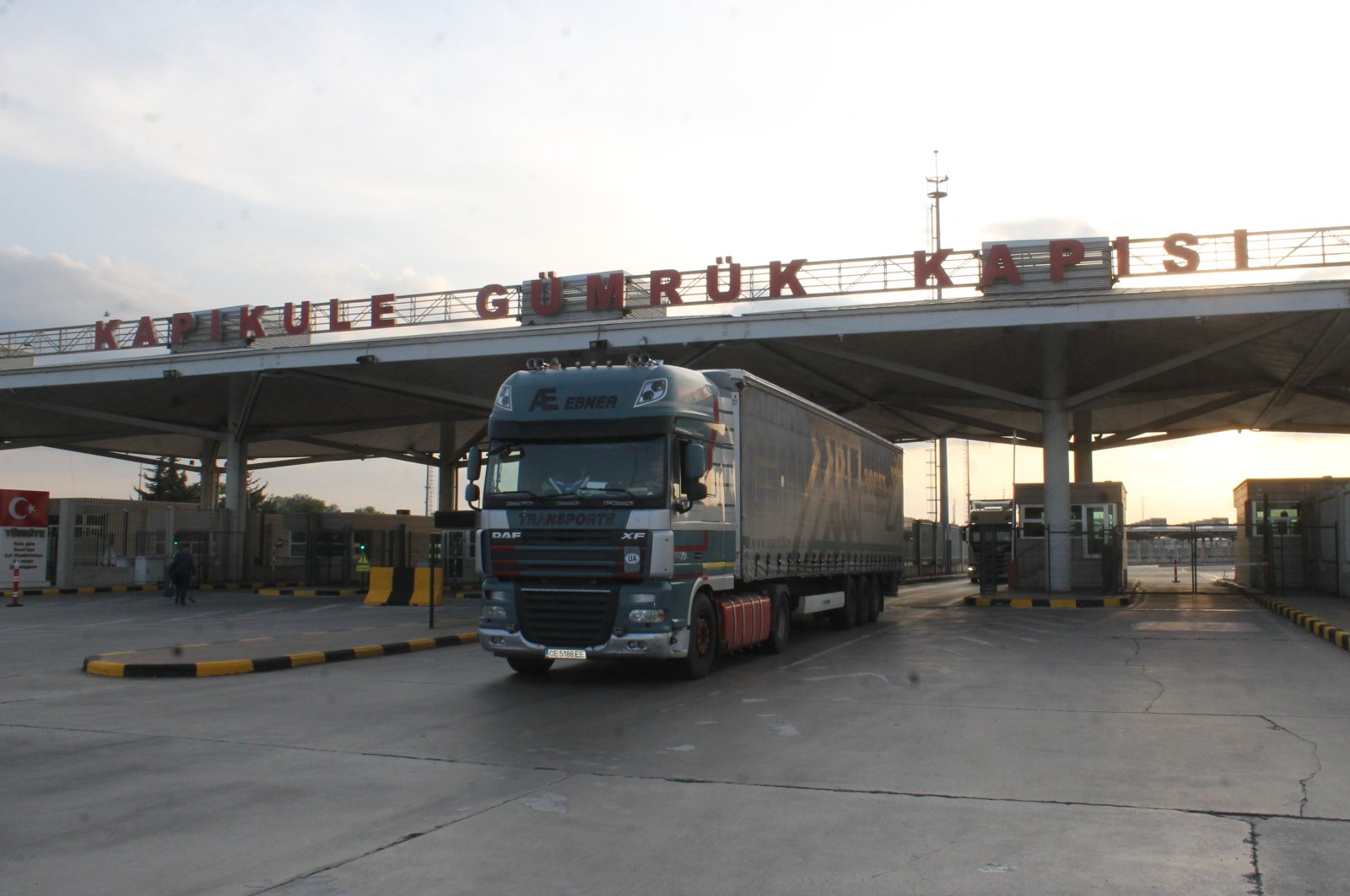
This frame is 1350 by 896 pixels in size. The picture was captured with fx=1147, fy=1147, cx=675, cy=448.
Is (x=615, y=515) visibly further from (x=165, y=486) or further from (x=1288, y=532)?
(x=165, y=486)

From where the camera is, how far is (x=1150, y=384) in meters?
35.8

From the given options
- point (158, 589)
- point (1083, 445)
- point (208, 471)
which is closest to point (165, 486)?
point (208, 471)

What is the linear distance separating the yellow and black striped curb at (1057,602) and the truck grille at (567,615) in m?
17.7

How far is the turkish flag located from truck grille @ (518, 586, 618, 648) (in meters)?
26.7

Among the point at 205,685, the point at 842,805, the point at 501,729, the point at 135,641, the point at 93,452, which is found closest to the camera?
the point at 842,805

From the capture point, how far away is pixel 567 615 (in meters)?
12.1

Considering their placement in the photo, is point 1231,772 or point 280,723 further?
A: point 280,723

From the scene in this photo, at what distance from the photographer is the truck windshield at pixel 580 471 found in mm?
11922

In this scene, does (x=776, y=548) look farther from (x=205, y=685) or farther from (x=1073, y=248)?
(x=1073, y=248)

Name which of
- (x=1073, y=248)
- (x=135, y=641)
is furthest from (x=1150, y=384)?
(x=135, y=641)

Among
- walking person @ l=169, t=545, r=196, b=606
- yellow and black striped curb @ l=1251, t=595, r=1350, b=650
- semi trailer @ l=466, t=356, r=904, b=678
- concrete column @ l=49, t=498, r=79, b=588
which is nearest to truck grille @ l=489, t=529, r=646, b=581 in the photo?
semi trailer @ l=466, t=356, r=904, b=678

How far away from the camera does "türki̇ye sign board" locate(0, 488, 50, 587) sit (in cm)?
3291

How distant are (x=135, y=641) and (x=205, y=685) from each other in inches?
250

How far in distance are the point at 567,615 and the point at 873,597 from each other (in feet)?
38.3
